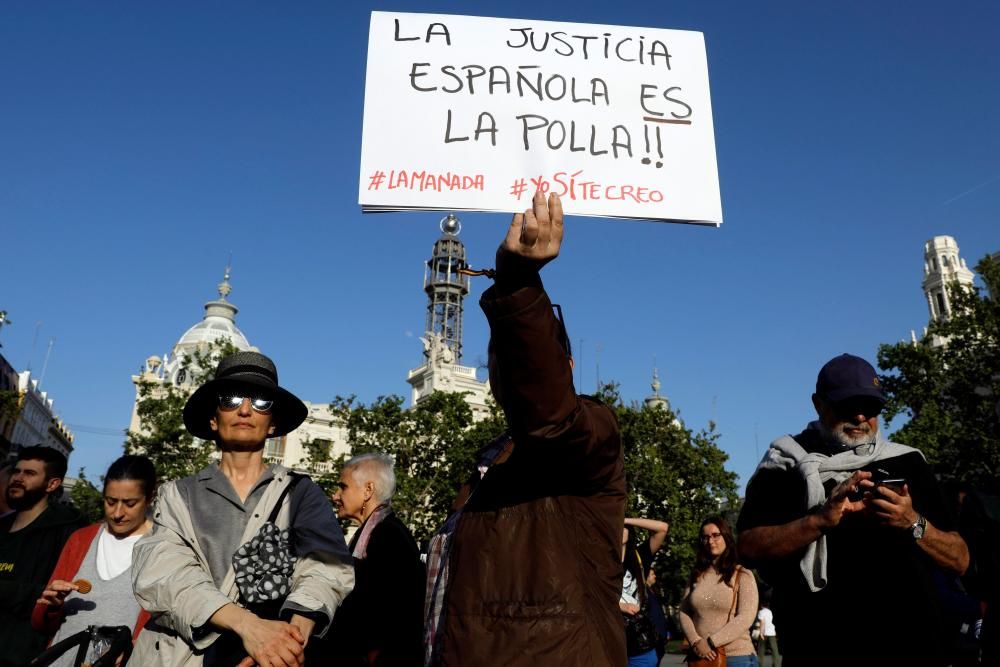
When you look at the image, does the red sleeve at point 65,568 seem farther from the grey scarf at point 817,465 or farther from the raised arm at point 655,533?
A: the raised arm at point 655,533

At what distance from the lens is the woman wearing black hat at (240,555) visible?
8.60 ft

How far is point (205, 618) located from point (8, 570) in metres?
2.80

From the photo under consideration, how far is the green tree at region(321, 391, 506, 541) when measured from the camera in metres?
33.5

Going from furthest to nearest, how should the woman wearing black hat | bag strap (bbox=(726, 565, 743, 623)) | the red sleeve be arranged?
bag strap (bbox=(726, 565, 743, 623)) < the red sleeve < the woman wearing black hat

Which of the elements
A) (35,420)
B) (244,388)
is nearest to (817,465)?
(244,388)

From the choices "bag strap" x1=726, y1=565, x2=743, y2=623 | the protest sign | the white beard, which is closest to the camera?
the protest sign

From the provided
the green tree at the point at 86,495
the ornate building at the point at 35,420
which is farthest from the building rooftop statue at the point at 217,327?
the green tree at the point at 86,495

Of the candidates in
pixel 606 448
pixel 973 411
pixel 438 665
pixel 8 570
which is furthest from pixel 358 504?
pixel 973 411

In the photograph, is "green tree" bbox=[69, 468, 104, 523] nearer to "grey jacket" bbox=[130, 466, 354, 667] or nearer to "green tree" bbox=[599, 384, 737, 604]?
"green tree" bbox=[599, 384, 737, 604]

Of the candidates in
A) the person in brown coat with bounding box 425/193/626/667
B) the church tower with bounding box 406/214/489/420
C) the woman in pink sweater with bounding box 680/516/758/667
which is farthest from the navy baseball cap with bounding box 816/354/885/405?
the church tower with bounding box 406/214/489/420

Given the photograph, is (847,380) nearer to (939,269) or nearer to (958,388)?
(958,388)

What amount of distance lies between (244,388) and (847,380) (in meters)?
2.69

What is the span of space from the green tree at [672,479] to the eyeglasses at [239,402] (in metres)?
32.5

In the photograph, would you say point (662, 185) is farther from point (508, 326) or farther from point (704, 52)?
point (508, 326)
